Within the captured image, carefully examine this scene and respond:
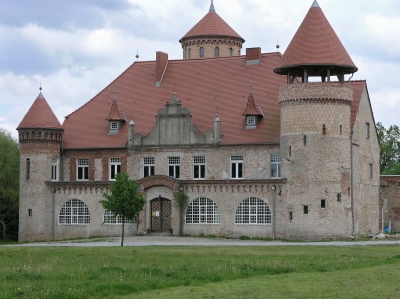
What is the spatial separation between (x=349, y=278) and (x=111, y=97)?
141ft

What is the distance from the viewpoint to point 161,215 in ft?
203

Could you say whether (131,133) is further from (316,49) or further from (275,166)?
(316,49)

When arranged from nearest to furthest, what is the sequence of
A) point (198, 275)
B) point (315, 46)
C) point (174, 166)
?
point (198, 275)
point (315, 46)
point (174, 166)

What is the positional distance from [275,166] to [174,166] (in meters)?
7.47

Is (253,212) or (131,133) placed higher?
(131,133)

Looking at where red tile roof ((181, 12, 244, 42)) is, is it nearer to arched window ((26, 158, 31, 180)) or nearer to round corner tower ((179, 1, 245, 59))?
round corner tower ((179, 1, 245, 59))

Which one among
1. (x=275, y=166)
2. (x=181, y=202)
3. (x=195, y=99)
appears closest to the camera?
(x=275, y=166)

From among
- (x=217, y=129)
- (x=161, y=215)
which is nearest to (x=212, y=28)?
(x=217, y=129)

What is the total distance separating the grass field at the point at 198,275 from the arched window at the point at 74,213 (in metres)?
24.0

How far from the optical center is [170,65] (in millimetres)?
68875

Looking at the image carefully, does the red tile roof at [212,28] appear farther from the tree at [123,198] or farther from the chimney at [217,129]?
the tree at [123,198]

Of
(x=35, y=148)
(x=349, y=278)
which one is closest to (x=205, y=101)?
(x=35, y=148)

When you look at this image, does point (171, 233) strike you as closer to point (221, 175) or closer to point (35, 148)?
point (221, 175)

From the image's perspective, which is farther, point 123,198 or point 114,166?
point 114,166
